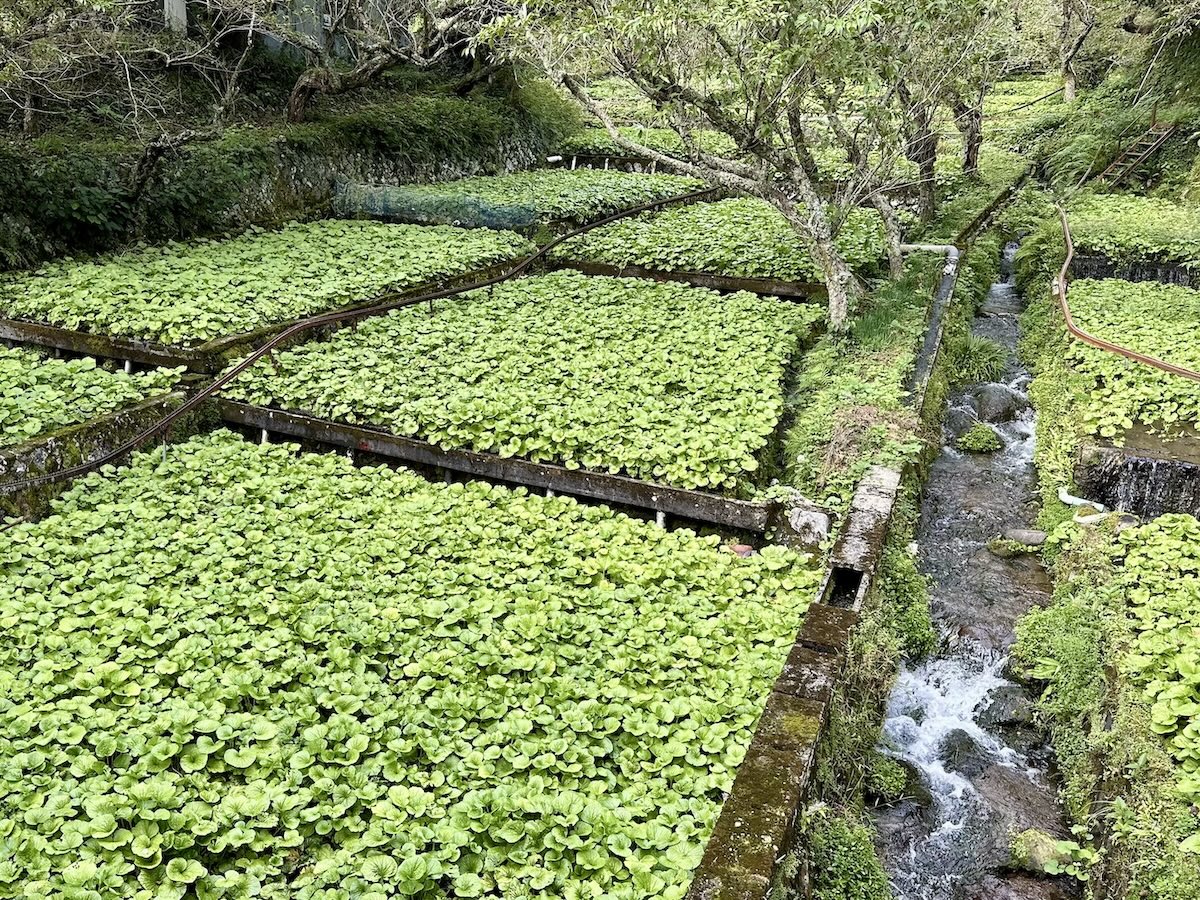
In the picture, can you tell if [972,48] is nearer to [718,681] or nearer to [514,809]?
[718,681]

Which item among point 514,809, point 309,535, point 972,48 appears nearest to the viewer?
point 514,809

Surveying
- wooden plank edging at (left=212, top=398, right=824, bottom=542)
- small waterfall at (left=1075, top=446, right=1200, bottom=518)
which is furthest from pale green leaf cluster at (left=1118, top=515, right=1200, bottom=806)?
wooden plank edging at (left=212, top=398, right=824, bottom=542)

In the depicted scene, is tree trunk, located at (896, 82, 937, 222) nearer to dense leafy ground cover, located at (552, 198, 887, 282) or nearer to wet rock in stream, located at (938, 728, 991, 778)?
dense leafy ground cover, located at (552, 198, 887, 282)

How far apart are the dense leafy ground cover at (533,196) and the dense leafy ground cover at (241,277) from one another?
0.73 m

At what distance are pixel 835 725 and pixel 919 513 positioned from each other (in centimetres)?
404

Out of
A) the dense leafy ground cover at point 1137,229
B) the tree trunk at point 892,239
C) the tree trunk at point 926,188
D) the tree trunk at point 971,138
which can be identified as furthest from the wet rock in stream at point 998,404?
the tree trunk at point 971,138

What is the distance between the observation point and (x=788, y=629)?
5.91 m

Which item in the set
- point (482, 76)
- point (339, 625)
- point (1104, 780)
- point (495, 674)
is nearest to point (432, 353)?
point (339, 625)

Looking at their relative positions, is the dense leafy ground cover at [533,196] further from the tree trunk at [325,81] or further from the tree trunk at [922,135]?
the tree trunk at [922,135]

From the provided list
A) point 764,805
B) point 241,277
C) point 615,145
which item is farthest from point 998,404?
point 615,145

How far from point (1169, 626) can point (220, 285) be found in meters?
11.1

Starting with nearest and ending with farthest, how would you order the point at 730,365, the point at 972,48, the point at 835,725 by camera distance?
the point at 835,725 → the point at 730,365 → the point at 972,48

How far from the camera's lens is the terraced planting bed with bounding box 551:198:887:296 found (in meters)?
12.9

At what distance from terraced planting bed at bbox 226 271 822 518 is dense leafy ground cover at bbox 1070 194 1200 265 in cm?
623
